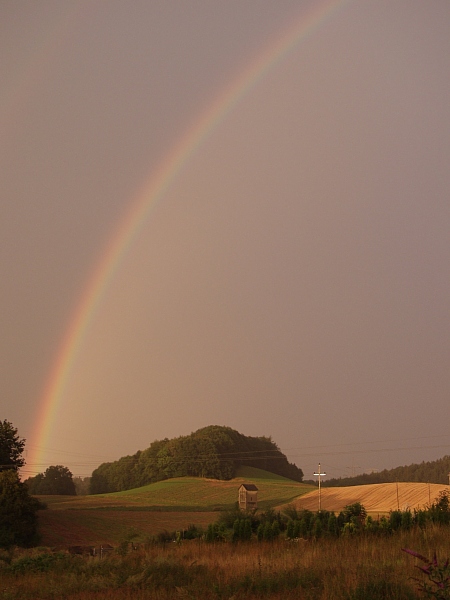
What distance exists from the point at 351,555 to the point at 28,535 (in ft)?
132

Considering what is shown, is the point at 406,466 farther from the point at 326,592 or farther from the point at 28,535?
the point at 326,592

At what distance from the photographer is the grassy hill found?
173 feet

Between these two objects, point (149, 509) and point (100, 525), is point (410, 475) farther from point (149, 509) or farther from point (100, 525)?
point (100, 525)

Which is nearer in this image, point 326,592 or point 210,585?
point 326,592

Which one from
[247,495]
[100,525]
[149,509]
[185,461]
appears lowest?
[100,525]

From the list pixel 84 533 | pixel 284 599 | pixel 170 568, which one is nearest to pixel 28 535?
pixel 84 533

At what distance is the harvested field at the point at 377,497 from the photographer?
6738cm

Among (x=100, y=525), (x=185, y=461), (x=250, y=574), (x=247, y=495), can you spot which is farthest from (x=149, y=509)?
(x=250, y=574)

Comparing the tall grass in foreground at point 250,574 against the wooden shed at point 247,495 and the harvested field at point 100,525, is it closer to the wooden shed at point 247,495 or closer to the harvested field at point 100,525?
the harvested field at point 100,525

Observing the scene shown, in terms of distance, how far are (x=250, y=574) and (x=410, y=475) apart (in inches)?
6390

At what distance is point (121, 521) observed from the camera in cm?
6244

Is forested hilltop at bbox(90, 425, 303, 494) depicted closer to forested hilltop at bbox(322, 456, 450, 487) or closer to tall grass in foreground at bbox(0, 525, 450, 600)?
forested hilltop at bbox(322, 456, 450, 487)

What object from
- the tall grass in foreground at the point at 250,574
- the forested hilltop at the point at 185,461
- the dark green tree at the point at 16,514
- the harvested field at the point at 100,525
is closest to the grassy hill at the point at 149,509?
the harvested field at the point at 100,525

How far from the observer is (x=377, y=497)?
74.8m
